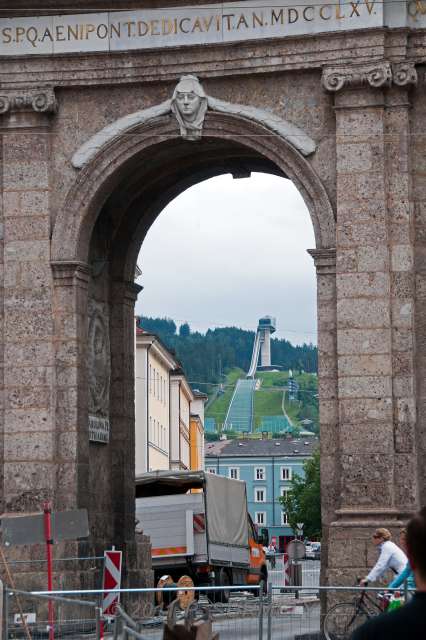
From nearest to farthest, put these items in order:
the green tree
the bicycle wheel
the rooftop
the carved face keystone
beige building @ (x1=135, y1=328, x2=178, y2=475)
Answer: the bicycle wheel, the carved face keystone, beige building @ (x1=135, y1=328, x2=178, y2=475), the green tree, the rooftop

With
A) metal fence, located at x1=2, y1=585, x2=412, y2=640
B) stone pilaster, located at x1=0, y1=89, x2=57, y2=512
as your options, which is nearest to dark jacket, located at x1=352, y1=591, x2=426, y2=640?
metal fence, located at x1=2, y1=585, x2=412, y2=640

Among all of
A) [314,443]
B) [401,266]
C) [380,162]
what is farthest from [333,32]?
[314,443]

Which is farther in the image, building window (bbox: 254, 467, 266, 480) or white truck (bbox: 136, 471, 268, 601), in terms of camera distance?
building window (bbox: 254, 467, 266, 480)

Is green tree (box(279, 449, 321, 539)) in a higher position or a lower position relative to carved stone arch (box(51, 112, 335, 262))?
lower

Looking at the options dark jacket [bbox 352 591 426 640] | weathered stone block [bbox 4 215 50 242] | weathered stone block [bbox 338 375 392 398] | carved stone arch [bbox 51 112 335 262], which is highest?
carved stone arch [bbox 51 112 335 262]

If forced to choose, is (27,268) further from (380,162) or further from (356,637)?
(356,637)

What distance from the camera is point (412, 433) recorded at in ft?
79.5

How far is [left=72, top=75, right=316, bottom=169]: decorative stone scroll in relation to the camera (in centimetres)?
2558

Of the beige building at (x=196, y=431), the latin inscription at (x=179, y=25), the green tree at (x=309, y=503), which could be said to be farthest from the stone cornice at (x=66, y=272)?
the green tree at (x=309, y=503)

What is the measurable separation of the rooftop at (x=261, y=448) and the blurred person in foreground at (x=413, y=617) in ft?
571

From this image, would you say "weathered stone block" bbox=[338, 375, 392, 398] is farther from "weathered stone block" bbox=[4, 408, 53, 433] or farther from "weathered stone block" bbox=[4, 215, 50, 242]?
"weathered stone block" bbox=[4, 215, 50, 242]

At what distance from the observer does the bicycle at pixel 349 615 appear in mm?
18953

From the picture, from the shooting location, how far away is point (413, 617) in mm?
6379

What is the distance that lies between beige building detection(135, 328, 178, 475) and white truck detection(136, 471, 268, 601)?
132 ft
